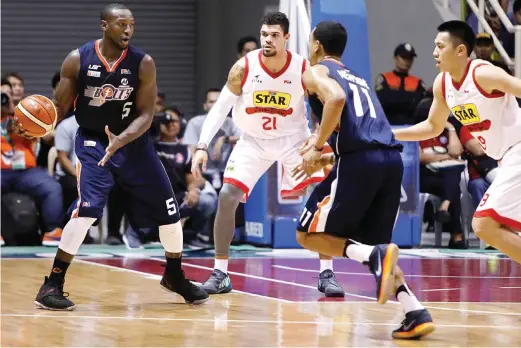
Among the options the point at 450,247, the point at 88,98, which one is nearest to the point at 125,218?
the point at 450,247

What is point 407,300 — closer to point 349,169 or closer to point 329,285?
point 349,169

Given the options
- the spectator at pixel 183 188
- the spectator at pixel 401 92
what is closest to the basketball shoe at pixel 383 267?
the spectator at pixel 183 188

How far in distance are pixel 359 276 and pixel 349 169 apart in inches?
123

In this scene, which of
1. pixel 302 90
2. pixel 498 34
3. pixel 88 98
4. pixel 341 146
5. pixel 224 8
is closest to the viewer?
pixel 341 146

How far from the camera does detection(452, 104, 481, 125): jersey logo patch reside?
25.1 ft

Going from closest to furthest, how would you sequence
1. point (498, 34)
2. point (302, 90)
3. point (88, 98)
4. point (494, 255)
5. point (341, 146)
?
point (341, 146) < point (88, 98) < point (302, 90) < point (494, 255) < point (498, 34)

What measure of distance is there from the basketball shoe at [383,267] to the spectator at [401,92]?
6527 mm

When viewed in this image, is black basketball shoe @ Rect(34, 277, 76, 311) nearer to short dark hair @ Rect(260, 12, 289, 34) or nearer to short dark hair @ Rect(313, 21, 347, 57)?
short dark hair @ Rect(313, 21, 347, 57)

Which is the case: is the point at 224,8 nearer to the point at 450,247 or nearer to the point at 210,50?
the point at 210,50

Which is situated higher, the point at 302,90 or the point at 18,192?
the point at 302,90

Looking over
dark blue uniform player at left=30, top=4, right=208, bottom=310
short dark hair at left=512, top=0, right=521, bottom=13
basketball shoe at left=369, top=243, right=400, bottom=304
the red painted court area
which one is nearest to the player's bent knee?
dark blue uniform player at left=30, top=4, right=208, bottom=310

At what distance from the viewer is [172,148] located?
1297 cm

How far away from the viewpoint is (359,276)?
10180 millimetres

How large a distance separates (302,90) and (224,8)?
8.53 m
